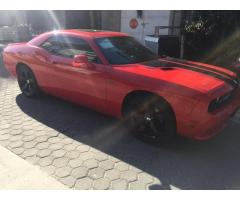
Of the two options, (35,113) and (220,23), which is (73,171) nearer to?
(35,113)

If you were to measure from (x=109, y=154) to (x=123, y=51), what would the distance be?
65.0 inches

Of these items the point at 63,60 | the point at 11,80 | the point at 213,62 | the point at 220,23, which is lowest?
the point at 11,80

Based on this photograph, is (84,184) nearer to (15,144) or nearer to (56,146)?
(56,146)

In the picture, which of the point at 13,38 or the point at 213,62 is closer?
the point at 213,62

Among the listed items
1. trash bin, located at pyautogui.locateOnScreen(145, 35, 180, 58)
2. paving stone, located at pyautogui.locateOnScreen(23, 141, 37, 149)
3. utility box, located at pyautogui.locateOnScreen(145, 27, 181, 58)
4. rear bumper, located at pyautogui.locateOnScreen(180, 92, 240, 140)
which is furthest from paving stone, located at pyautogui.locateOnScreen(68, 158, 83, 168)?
trash bin, located at pyautogui.locateOnScreen(145, 35, 180, 58)

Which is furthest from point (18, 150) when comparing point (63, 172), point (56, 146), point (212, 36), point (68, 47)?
point (212, 36)

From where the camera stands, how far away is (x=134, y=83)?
3395 mm

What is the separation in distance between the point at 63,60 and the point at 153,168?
2.28m

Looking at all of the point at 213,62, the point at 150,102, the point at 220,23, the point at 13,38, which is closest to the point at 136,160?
the point at 150,102

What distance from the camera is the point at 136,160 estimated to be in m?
3.21

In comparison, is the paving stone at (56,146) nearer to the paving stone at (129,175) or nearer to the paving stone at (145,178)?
the paving stone at (129,175)

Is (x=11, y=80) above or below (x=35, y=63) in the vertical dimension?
below

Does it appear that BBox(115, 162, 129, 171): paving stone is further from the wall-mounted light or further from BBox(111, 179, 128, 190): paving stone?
the wall-mounted light

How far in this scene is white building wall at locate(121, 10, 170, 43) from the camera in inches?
383
